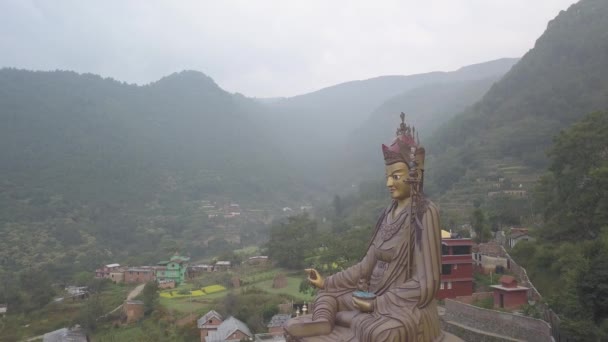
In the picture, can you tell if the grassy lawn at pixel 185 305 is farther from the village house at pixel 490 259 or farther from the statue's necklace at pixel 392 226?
the statue's necklace at pixel 392 226

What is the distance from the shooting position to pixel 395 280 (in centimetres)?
749

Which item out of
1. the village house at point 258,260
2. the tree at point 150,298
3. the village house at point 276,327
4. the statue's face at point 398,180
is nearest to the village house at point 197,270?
the village house at point 258,260

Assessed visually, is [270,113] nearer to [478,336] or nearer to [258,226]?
[258,226]

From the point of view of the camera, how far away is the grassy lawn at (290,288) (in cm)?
2284

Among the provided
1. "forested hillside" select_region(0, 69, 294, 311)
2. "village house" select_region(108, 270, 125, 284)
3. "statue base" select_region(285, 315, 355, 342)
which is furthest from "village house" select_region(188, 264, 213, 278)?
"statue base" select_region(285, 315, 355, 342)

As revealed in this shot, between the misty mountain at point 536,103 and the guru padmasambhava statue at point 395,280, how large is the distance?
35.8 metres

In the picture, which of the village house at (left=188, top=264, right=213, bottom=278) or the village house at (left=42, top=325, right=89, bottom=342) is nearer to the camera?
the village house at (left=42, top=325, right=89, bottom=342)

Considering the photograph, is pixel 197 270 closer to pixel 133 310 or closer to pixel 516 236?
pixel 133 310

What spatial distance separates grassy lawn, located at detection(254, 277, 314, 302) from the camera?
74.9ft

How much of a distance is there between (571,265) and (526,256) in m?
5.80

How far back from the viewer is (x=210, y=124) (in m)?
89.9

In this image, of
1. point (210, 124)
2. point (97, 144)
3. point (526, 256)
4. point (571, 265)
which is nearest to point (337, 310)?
point (571, 265)

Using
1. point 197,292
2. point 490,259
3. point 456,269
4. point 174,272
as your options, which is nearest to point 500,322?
point 456,269

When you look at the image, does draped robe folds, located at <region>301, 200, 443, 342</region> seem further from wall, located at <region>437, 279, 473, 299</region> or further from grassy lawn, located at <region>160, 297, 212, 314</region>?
grassy lawn, located at <region>160, 297, 212, 314</region>
